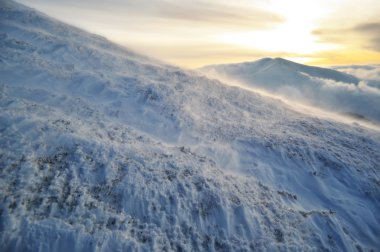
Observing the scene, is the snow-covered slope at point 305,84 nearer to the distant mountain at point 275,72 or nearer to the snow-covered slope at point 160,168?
the distant mountain at point 275,72

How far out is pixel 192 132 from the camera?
68.6ft

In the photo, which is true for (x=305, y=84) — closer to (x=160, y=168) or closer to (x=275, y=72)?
(x=275, y=72)

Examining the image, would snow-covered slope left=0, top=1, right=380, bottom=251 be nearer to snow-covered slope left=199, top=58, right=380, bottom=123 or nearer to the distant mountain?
snow-covered slope left=199, top=58, right=380, bottom=123

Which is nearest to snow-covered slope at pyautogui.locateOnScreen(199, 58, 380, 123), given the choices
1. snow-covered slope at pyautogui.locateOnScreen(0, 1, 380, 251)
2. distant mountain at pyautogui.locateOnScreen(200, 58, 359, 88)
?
distant mountain at pyautogui.locateOnScreen(200, 58, 359, 88)

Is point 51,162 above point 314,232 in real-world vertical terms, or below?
above

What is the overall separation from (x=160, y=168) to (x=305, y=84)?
362 ft

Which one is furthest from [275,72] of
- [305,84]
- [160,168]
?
[160,168]

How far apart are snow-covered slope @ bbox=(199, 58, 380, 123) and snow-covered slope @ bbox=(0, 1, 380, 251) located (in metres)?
56.3

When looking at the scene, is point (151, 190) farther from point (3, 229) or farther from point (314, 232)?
point (314, 232)

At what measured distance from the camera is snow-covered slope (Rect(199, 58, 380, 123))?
87688mm

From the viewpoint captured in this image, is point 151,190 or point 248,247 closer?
point 248,247

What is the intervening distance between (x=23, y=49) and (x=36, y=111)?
47.1 feet

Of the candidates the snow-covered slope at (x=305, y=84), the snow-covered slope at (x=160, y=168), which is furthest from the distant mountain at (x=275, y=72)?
the snow-covered slope at (x=160, y=168)

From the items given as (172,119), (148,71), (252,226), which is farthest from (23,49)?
(252,226)
